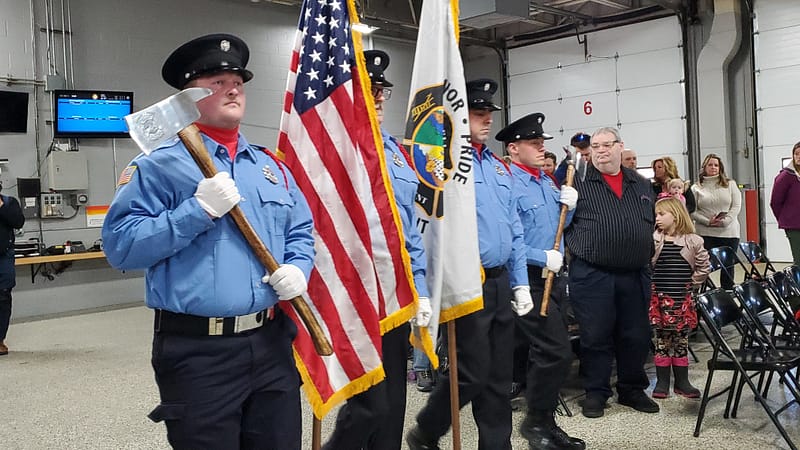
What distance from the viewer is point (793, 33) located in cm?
1138

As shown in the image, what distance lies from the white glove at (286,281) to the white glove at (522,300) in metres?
1.64

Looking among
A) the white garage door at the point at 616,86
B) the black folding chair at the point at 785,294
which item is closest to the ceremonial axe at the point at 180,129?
the black folding chair at the point at 785,294

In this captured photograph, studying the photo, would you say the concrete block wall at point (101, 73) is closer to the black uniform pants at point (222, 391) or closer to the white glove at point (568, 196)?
the white glove at point (568, 196)

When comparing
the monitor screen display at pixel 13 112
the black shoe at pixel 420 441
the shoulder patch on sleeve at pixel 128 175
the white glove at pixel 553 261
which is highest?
the monitor screen display at pixel 13 112

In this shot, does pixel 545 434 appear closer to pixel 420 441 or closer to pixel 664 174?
pixel 420 441

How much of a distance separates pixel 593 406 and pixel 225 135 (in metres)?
3.14

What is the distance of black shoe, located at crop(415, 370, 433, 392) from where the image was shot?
499 cm

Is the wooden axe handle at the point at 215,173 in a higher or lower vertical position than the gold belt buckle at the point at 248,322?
higher

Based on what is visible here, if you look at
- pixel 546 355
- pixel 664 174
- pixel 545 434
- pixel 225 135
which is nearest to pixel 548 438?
pixel 545 434

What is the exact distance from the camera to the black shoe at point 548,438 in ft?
12.1

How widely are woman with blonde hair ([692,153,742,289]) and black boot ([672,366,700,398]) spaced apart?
3386 millimetres

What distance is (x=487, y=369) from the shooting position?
3199mm

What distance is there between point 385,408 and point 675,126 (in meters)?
11.2

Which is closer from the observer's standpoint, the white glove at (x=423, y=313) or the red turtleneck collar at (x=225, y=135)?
the red turtleneck collar at (x=225, y=135)
